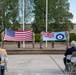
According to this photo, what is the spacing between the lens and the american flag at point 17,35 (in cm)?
2253

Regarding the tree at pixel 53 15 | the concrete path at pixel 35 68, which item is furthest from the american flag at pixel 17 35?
the tree at pixel 53 15

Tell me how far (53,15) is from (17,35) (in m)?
21.1

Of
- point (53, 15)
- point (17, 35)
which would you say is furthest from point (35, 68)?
point (53, 15)

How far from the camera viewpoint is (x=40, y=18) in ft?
141

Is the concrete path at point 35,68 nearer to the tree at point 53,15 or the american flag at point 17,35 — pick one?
the american flag at point 17,35

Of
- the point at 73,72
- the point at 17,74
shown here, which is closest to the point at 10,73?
the point at 17,74

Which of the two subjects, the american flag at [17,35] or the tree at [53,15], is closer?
the american flag at [17,35]

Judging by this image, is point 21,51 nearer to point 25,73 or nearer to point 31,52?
point 31,52

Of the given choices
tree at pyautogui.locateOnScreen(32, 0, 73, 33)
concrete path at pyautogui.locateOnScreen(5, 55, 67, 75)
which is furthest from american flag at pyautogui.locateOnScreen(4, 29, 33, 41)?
tree at pyautogui.locateOnScreen(32, 0, 73, 33)

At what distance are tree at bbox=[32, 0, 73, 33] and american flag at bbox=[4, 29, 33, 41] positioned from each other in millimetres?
19304

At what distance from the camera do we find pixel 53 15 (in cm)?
4319

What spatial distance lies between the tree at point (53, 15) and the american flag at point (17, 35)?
19.3m

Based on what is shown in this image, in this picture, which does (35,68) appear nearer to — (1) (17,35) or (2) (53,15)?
(1) (17,35)

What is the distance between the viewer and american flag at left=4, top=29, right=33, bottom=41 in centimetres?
2253
